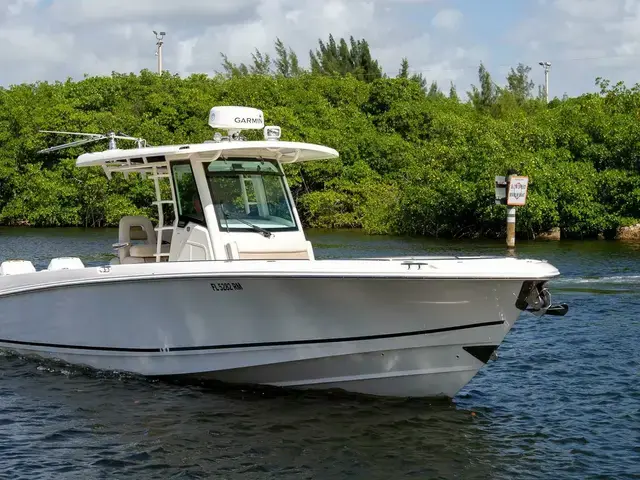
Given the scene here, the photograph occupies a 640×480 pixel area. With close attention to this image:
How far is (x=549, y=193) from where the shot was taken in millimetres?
40031

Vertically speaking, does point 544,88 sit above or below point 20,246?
above

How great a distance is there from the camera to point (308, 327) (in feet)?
35.6

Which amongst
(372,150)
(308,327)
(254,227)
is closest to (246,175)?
(254,227)

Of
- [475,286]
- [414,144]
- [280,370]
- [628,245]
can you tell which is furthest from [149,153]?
[414,144]

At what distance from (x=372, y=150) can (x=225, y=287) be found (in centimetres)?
4943

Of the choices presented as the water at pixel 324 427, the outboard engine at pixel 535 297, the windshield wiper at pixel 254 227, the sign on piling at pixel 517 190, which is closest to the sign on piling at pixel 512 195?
the sign on piling at pixel 517 190

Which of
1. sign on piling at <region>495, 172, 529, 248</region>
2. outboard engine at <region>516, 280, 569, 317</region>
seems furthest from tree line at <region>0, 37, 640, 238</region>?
outboard engine at <region>516, 280, 569, 317</region>

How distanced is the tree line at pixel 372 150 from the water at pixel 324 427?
80.3ft

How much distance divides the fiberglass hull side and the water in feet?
1.22

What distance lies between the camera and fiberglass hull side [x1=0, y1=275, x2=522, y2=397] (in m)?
10.5

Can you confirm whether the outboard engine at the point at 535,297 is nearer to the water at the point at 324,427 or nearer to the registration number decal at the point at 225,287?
the water at the point at 324,427

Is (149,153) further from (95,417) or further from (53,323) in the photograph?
(95,417)

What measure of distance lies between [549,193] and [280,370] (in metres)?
30.6

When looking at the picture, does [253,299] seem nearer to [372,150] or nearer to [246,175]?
[246,175]
